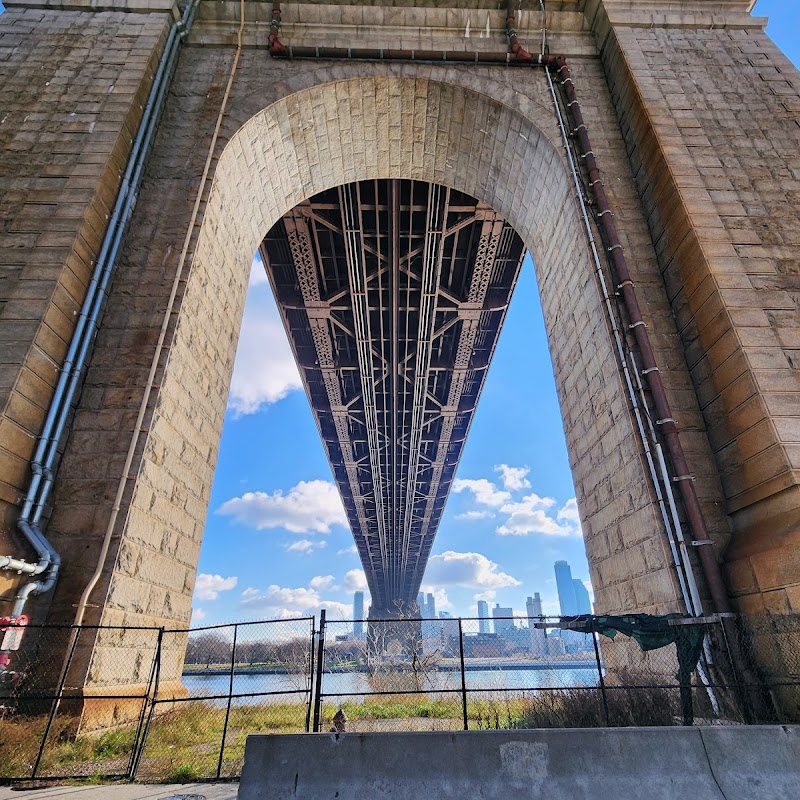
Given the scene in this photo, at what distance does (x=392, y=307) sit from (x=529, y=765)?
17.3m

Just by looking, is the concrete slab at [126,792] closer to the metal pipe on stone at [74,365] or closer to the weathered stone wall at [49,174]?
the metal pipe on stone at [74,365]

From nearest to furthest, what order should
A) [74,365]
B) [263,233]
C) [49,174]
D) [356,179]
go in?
[74,365] < [49,174] < [263,233] < [356,179]

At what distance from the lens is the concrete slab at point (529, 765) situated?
151 inches

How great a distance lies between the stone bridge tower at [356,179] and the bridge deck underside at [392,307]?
3487 millimetres

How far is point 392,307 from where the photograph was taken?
786 inches

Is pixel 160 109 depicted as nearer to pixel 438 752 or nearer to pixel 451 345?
pixel 438 752

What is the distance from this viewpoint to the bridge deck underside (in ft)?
53.2

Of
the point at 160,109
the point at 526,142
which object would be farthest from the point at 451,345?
the point at 160,109

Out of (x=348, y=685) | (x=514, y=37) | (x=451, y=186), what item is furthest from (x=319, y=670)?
(x=348, y=685)

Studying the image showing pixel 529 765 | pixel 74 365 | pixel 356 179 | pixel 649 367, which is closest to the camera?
pixel 529 765

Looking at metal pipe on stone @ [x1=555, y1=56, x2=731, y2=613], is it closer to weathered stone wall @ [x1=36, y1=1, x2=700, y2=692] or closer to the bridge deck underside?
weathered stone wall @ [x1=36, y1=1, x2=700, y2=692]

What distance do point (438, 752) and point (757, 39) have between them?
14291mm

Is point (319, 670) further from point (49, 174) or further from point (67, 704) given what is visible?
point (49, 174)

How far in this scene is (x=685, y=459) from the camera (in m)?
7.13
